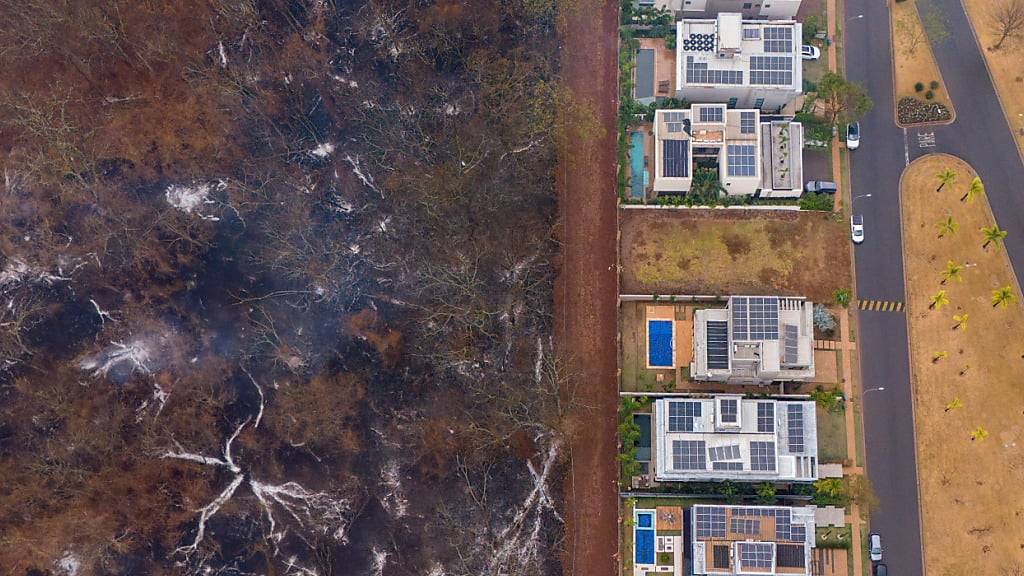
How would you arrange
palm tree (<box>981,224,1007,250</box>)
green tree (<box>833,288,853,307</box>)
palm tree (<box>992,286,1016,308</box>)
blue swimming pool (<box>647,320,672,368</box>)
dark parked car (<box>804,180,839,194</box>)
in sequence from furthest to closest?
dark parked car (<box>804,180,839,194</box>) → blue swimming pool (<box>647,320,672,368</box>) → green tree (<box>833,288,853,307</box>) → palm tree (<box>981,224,1007,250</box>) → palm tree (<box>992,286,1016,308</box>)

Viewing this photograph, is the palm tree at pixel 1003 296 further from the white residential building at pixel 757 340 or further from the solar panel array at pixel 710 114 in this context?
the solar panel array at pixel 710 114

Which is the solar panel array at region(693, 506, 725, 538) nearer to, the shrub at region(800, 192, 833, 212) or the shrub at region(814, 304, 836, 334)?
the shrub at region(814, 304, 836, 334)

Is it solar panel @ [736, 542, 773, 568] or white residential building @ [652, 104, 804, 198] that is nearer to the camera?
solar panel @ [736, 542, 773, 568]

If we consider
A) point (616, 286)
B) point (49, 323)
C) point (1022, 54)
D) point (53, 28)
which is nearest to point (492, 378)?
point (616, 286)

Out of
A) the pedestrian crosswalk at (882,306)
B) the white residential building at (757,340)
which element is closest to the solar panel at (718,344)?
the white residential building at (757,340)

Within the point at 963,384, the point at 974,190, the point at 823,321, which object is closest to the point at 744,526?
the point at 823,321

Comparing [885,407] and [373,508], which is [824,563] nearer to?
[885,407]

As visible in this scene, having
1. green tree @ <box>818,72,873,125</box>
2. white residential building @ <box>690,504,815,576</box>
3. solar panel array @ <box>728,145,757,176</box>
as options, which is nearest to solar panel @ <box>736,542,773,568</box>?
white residential building @ <box>690,504,815,576</box>
